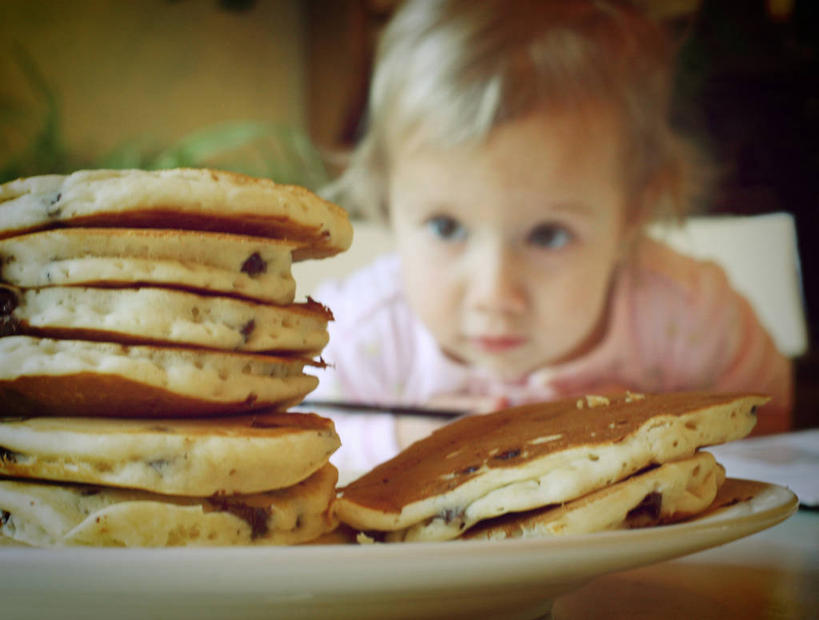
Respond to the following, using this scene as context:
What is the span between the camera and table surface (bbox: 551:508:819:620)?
1.28 feet

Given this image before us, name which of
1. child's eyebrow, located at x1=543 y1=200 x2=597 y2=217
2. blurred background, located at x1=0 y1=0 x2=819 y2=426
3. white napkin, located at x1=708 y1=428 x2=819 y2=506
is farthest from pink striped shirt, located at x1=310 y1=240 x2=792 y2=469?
white napkin, located at x1=708 y1=428 x2=819 y2=506

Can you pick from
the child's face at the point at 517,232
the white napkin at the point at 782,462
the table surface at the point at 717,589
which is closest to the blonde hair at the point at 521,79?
the child's face at the point at 517,232

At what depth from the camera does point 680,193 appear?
2.17 metres

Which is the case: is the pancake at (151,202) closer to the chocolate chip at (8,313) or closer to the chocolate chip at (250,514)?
the chocolate chip at (8,313)

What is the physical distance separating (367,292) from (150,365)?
194 cm

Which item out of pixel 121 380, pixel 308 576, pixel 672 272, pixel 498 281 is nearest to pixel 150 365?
pixel 121 380

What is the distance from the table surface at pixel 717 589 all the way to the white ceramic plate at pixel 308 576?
95 mm

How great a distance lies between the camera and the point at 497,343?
2.08 m

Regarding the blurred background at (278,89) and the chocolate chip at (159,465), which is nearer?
the chocolate chip at (159,465)

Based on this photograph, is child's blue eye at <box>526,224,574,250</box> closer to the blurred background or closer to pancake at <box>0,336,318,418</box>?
the blurred background

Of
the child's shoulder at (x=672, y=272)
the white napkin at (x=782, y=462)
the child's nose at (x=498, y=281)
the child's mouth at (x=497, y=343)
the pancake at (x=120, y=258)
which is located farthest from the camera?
the child's shoulder at (x=672, y=272)

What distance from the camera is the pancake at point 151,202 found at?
36cm

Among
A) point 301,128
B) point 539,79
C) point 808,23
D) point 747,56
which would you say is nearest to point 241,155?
point 301,128

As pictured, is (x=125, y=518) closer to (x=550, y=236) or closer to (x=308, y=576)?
(x=308, y=576)
